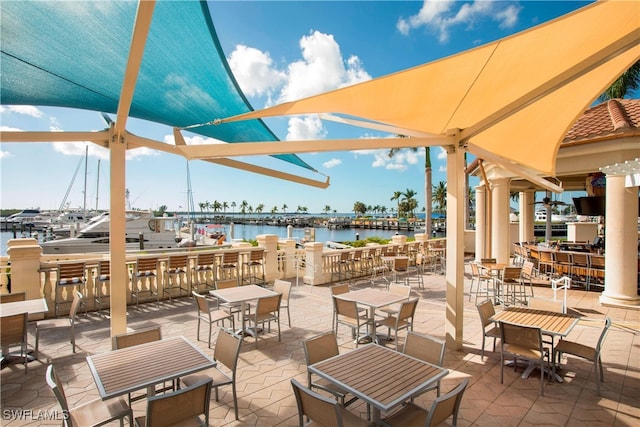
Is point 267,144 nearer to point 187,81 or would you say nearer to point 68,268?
point 187,81

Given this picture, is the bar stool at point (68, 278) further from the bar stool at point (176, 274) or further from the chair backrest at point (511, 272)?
the chair backrest at point (511, 272)

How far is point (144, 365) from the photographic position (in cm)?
295

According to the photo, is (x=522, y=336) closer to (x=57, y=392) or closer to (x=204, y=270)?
(x=57, y=392)

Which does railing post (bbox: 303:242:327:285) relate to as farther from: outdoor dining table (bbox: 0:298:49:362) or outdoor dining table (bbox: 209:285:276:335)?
outdoor dining table (bbox: 0:298:49:362)

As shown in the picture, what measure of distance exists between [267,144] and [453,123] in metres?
2.85

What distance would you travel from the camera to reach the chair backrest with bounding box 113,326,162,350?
338 centimetres

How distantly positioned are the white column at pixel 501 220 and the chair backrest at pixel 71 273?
41.7 ft

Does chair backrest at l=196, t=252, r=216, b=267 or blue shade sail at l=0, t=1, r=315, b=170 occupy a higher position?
blue shade sail at l=0, t=1, r=315, b=170

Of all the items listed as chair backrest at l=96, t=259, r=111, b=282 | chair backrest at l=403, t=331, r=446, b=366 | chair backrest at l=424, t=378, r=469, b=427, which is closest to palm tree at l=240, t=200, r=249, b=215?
chair backrest at l=96, t=259, r=111, b=282

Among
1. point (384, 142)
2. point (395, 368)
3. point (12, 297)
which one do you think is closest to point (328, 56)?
point (384, 142)

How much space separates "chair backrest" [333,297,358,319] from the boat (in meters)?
18.4

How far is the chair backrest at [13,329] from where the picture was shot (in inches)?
154

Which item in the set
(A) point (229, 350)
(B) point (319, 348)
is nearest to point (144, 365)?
(A) point (229, 350)

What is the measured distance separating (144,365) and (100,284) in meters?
5.33
